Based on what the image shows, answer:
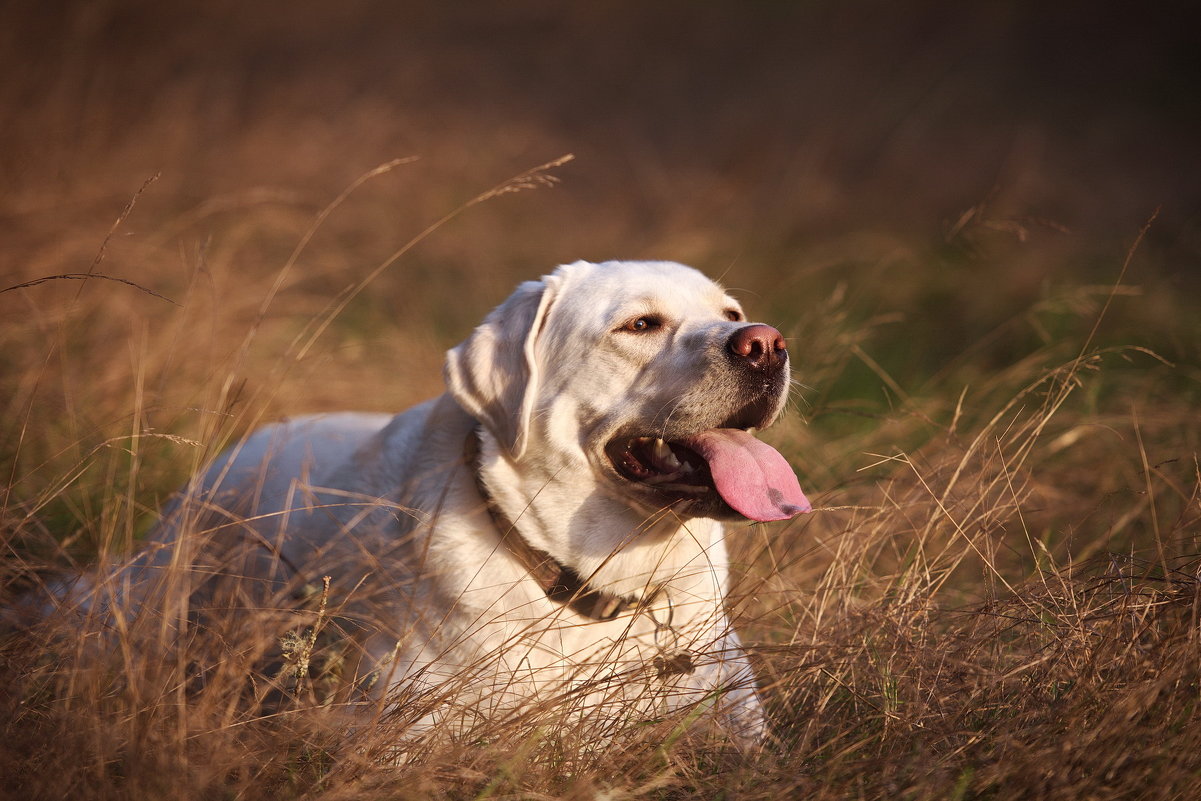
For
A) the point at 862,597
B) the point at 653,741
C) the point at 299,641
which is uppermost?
the point at 299,641

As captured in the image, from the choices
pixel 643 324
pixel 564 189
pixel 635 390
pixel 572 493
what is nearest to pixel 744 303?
pixel 643 324

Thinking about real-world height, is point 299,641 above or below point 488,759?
above

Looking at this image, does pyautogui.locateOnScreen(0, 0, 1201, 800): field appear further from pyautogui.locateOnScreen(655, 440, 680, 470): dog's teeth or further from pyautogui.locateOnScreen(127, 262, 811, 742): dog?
pyautogui.locateOnScreen(655, 440, 680, 470): dog's teeth

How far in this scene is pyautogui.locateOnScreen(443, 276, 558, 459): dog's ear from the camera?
8.28 feet

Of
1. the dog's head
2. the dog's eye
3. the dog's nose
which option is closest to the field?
the dog's head

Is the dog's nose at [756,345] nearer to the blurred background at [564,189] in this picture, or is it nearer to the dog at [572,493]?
the dog at [572,493]

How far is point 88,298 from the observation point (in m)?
4.20

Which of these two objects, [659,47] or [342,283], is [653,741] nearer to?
[342,283]

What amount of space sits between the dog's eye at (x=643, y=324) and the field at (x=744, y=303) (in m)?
0.63

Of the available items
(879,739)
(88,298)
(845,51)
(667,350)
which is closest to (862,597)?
(879,739)

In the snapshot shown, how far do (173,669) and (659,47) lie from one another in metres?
14.0

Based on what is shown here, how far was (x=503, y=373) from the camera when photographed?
2.59 meters

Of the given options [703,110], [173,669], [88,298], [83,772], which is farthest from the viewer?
[703,110]

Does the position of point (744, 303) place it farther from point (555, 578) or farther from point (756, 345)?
point (555, 578)
